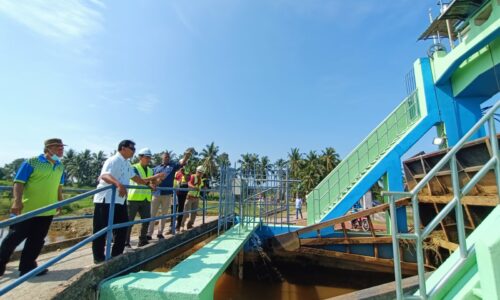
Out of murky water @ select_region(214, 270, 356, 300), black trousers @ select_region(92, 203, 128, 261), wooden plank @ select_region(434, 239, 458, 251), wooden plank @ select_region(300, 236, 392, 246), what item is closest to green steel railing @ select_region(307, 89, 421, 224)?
wooden plank @ select_region(300, 236, 392, 246)

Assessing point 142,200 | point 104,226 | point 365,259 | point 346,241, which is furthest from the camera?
point 346,241

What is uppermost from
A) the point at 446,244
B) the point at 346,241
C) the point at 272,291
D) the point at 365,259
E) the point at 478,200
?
the point at 478,200

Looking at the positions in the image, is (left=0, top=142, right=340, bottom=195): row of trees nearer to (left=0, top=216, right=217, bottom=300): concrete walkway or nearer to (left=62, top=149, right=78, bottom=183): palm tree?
(left=62, top=149, right=78, bottom=183): palm tree

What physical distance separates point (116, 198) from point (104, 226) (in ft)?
1.17

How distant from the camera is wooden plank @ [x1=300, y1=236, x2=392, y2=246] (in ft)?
23.0

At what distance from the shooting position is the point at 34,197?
3.00 metres

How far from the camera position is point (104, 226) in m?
3.27

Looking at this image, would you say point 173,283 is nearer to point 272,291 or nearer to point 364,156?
point 272,291

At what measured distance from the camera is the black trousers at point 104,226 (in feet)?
9.91

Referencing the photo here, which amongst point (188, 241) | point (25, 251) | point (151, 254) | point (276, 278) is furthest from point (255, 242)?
point (25, 251)

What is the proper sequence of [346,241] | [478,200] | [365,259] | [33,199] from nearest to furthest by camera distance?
[33,199], [478,200], [365,259], [346,241]

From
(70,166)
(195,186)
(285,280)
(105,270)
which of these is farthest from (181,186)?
(70,166)

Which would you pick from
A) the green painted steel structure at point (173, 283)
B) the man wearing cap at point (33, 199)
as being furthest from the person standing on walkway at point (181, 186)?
the man wearing cap at point (33, 199)

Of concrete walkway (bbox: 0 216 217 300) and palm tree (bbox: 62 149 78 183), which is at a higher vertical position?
palm tree (bbox: 62 149 78 183)
